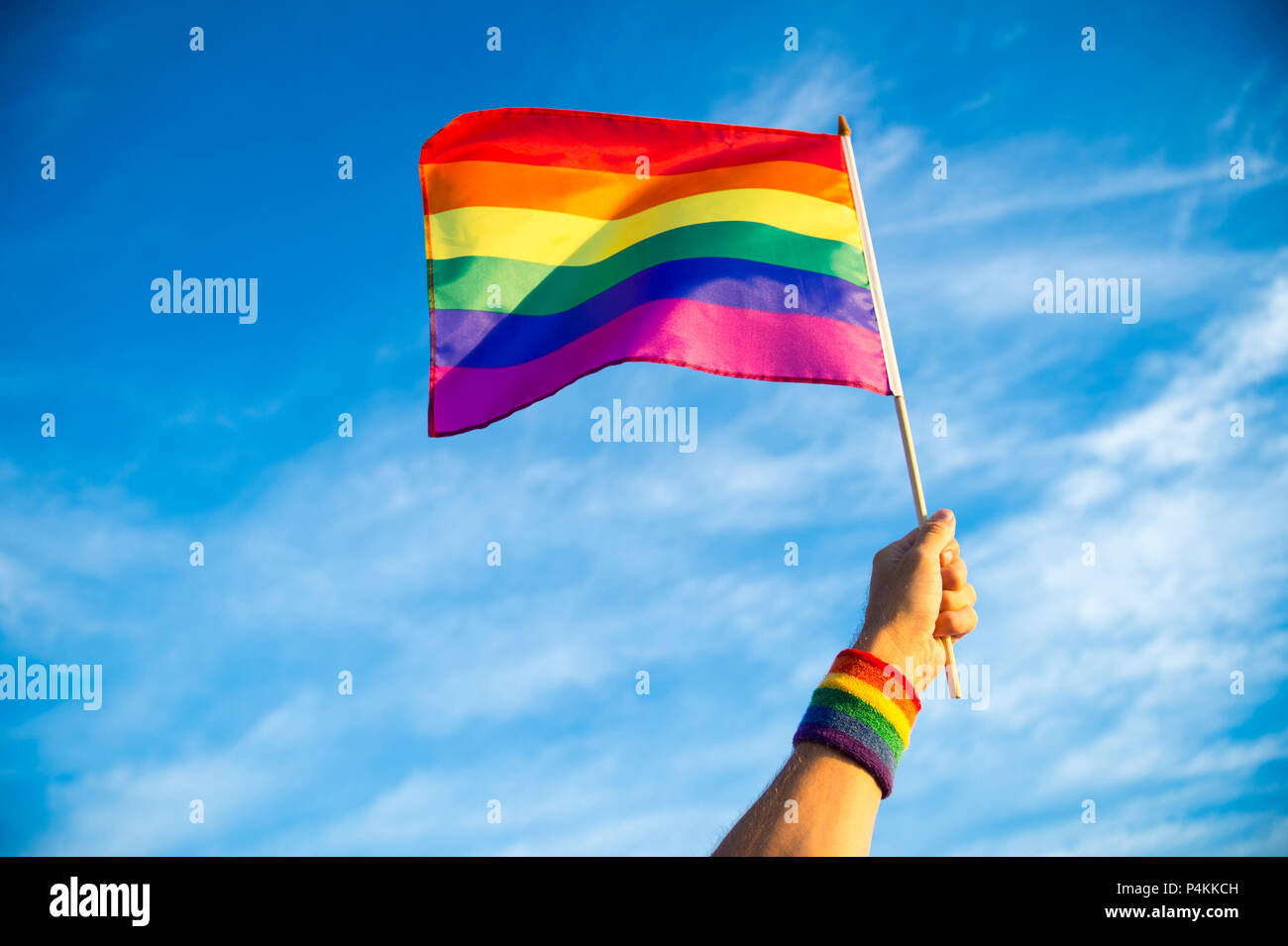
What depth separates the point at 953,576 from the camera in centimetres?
462

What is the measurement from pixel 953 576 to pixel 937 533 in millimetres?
232

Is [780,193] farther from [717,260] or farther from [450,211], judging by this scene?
[450,211]

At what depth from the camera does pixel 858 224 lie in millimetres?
7133

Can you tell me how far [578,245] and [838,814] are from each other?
6.19 meters

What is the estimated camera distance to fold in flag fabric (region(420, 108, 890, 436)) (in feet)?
23.0

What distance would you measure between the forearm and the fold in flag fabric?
4.12 meters

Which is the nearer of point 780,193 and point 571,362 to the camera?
point 571,362

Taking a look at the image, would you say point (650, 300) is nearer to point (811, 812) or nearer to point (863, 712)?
point (863, 712)

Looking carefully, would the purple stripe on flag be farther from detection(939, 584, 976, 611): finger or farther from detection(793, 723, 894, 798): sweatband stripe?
detection(793, 723, 894, 798): sweatband stripe

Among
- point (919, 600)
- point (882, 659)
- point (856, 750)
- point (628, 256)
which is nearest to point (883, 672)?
point (882, 659)

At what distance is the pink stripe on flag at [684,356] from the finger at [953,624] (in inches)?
94.0
